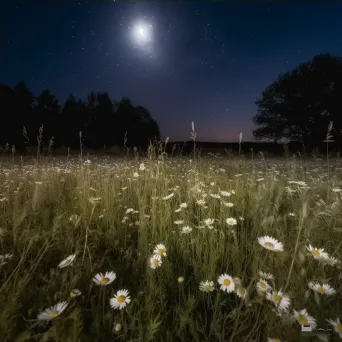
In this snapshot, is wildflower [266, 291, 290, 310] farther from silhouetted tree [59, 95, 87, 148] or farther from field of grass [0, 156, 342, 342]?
silhouetted tree [59, 95, 87, 148]

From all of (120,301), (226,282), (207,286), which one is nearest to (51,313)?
(120,301)

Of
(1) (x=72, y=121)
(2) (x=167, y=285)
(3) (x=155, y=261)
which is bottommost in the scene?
(2) (x=167, y=285)

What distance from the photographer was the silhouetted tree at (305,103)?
84.3ft

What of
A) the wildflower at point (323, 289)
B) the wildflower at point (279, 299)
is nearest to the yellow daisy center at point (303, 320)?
the wildflower at point (279, 299)

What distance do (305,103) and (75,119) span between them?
2993 centimetres

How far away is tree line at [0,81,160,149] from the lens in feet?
97.1

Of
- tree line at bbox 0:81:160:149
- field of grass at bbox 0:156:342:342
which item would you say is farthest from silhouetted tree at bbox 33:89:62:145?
field of grass at bbox 0:156:342:342

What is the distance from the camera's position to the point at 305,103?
1056 inches

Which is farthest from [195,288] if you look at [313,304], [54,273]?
[54,273]

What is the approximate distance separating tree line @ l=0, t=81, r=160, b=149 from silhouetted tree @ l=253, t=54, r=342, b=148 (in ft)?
48.5

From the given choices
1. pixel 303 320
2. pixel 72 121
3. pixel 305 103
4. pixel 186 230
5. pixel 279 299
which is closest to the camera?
pixel 303 320

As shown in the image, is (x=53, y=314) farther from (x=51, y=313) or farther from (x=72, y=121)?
(x=72, y=121)

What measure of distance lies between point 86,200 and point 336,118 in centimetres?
2878

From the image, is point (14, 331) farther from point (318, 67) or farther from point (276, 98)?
point (318, 67)
